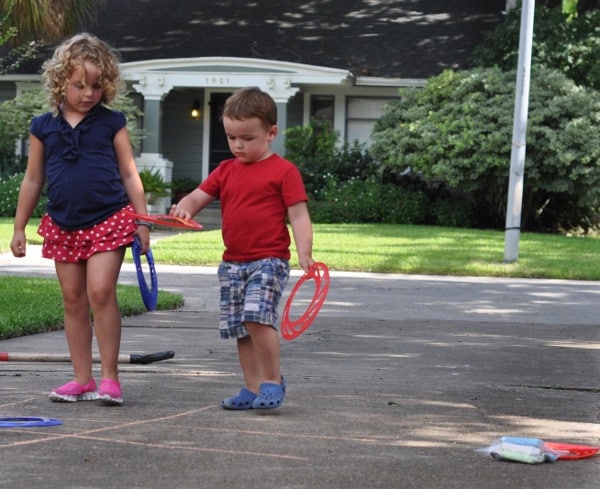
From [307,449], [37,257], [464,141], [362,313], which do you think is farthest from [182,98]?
[307,449]

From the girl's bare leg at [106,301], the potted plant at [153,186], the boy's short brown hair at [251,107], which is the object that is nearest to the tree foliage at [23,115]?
the potted plant at [153,186]

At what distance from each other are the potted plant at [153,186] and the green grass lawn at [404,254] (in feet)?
9.70

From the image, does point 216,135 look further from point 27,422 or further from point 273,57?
point 27,422

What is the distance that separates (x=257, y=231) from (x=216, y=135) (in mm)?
21724

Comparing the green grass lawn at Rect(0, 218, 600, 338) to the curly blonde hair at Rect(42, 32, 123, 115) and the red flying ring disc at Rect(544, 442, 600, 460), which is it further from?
the red flying ring disc at Rect(544, 442, 600, 460)

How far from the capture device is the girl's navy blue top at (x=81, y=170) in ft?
19.4

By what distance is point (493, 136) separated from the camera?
2203 centimetres

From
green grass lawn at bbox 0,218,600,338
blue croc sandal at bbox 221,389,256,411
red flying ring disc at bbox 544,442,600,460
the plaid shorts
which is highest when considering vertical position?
the plaid shorts

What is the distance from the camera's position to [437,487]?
4.38 meters

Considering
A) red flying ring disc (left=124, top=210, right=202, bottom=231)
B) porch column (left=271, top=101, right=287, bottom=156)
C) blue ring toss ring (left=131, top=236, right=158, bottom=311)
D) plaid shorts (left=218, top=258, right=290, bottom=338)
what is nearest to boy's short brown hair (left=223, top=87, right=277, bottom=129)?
red flying ring disc (left=124, top=210, right=202, bottom=231)

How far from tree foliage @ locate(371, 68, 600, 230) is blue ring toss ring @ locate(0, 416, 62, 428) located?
56.7 feet

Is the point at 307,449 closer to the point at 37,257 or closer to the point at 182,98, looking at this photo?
the point at 37,257

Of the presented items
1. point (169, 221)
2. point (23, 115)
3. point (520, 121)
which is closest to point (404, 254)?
point (520, 121)

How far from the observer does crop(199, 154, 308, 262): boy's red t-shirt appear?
5.85 m
